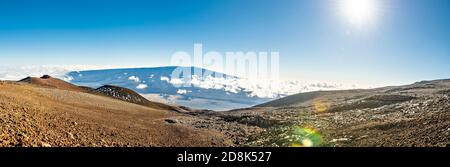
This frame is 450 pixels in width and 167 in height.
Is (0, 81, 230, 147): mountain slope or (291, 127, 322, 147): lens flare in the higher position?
(0, 81, 230, 147): mountain slope

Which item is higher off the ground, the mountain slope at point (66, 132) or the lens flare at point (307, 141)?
the mountain slope at point (66, 132)

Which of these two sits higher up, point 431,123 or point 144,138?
point 431,123

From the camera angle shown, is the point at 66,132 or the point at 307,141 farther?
the point at 307,141

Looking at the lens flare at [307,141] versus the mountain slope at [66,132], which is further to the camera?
the lens flare at [307,141]

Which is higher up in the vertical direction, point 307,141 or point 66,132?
point 66,132

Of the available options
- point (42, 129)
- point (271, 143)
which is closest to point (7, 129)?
point (42, 129)

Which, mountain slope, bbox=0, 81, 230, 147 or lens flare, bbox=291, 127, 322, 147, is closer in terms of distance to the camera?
mountain slope, bbox=0, 81, 230, 147
